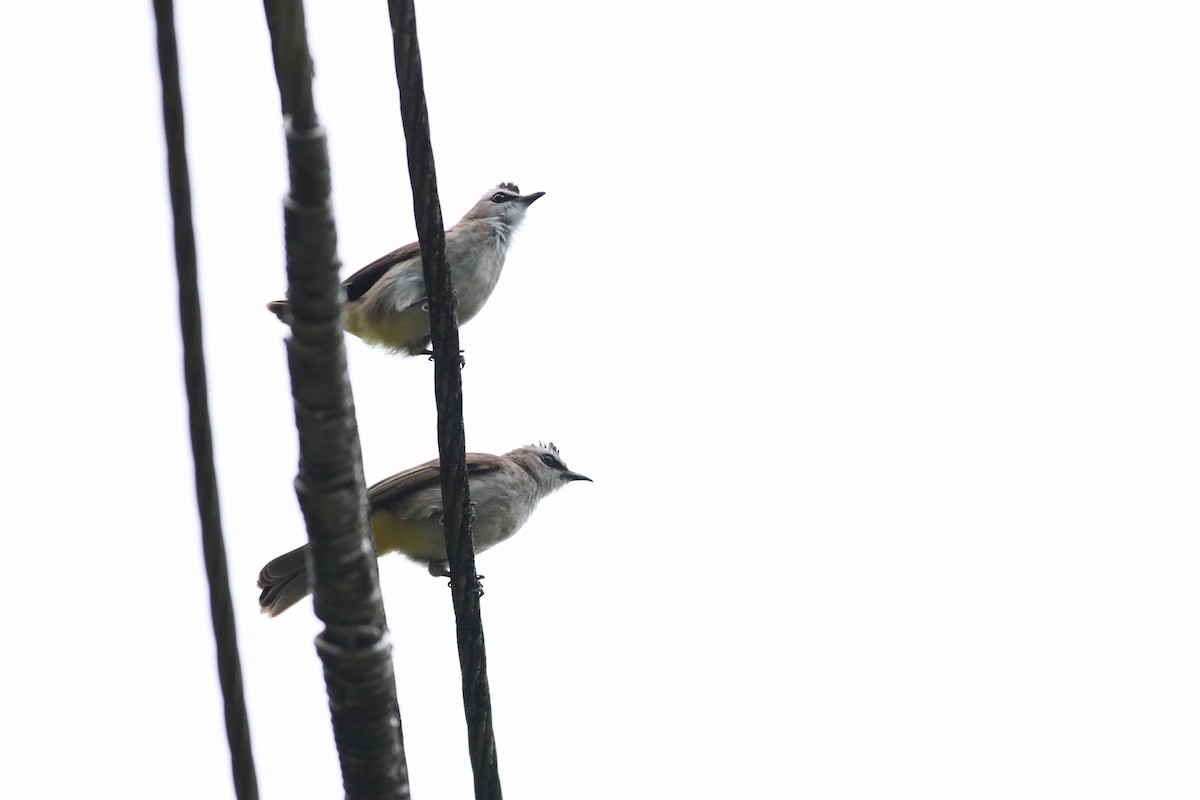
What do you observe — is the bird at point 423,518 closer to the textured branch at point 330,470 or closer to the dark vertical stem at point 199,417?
the textured branch at point 330,470

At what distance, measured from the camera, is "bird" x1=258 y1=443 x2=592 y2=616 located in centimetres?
808

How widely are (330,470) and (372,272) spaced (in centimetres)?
597

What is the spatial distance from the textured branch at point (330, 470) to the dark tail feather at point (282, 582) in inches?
175

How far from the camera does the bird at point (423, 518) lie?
318 inches

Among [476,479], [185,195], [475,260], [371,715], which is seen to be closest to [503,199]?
[475,260]

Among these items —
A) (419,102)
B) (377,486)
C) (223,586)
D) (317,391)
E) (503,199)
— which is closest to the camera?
(223,586)

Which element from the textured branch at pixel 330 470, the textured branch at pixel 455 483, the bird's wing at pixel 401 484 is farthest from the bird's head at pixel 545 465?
the textured branch at pixel 330 470

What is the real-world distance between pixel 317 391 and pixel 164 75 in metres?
0.87

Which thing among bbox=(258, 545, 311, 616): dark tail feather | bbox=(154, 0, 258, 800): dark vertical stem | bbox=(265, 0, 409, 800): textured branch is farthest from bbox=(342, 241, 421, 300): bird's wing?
bbox=(154, 0, 258, 800): dark vertical stem

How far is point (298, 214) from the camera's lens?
302 cm

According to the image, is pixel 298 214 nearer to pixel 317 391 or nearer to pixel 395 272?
pixel 317 391

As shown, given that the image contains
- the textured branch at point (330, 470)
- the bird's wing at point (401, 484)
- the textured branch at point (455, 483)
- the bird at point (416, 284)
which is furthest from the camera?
the bird at point (416, 284)

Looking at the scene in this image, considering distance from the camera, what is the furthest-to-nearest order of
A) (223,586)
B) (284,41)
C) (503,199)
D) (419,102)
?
(503,199), (419,102), (223,586), (284,41)

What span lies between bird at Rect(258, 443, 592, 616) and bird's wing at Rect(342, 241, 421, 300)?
1.30m
